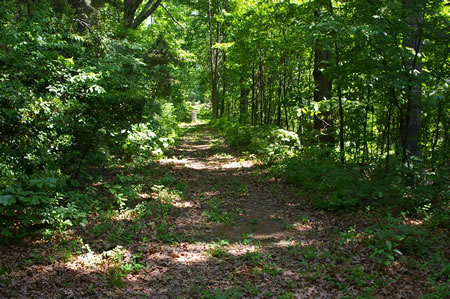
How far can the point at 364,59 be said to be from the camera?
6.40 metres

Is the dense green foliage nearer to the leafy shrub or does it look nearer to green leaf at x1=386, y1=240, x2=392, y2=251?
the leafy shrub

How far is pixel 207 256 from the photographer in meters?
4.68

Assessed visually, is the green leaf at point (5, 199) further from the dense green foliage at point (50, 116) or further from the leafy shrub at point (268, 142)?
the leafy shrub at point (268, 142)

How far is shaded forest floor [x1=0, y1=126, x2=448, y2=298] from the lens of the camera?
3.69m

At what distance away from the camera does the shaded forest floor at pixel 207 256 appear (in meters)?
3.69

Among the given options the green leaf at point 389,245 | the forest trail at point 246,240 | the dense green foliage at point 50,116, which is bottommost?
the forest trail at point 246,240

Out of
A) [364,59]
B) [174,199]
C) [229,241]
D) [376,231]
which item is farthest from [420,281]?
[174,199]

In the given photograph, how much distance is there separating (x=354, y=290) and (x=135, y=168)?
6.72m

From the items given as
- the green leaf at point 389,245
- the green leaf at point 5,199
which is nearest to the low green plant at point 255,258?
the green leaf at point 389,245

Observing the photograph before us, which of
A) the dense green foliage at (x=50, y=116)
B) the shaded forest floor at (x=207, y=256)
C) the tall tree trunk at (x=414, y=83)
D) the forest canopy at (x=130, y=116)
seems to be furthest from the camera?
the tall tree trunk at (x=414, y=83)

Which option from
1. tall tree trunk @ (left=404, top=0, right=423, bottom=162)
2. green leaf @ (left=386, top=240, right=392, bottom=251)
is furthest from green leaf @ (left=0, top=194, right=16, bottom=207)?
tall tree trunk @ (left=404, top=0, right=423, bottom=162)

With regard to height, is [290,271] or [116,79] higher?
[116,79]

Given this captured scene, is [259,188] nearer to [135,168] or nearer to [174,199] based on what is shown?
[174,199]

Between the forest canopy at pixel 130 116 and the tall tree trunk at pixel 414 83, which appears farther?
the tall tree trunk at pixel 414 83
